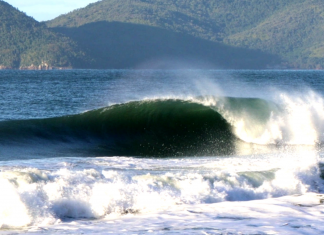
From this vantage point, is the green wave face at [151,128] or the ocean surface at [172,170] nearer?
the ocean surface at [172,170]

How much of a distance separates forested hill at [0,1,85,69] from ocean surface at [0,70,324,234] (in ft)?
492

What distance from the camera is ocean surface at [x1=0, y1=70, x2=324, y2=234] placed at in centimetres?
816

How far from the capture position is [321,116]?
19312mm

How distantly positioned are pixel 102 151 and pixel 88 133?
9.15 feet

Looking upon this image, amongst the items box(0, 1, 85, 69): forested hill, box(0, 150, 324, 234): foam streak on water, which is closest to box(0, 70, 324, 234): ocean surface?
box(0, 150, 324, 234): foam streak on water

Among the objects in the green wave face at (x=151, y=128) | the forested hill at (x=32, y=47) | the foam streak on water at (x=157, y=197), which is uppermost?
A: the forested hill at (x=32, y=47)

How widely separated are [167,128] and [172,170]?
8.43m

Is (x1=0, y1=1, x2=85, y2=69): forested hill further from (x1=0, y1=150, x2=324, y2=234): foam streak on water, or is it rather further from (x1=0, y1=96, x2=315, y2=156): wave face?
(x1=0, y1=150, x2=324, y2=234): foam streak on water

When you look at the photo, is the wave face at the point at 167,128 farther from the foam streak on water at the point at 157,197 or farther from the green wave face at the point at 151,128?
the foam streak on water at the point at 157,197

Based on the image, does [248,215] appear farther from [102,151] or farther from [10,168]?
[102,151]

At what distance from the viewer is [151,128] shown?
1991cm

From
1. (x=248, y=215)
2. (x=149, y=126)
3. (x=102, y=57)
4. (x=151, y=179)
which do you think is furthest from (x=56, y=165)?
(x=102, y=57)

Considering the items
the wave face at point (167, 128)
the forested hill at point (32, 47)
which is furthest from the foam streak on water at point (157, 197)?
the forested hill at point (32, 47)

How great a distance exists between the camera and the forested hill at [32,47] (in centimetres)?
16888
